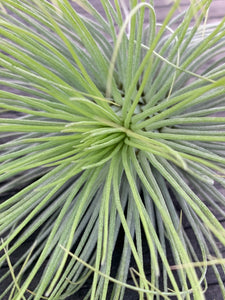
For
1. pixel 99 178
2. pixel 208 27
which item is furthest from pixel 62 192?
pixel 208 27

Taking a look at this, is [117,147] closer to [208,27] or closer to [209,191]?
[209,191]

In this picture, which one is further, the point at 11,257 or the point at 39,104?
the point at 11,257

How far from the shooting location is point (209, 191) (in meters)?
0.49

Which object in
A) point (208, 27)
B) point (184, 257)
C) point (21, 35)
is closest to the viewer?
point (184, 257)

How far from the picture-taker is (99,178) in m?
0.46

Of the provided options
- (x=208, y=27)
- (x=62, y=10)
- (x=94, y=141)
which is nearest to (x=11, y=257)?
(x=94, y=141)

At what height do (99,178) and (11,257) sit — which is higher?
(99,178)

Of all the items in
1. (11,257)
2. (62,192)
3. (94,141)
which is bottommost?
(11,257)

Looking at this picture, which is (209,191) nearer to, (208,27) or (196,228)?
(196,228)

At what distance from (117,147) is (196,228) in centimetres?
16

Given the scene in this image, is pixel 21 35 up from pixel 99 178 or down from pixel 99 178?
up

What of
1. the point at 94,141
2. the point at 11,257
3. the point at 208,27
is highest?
the point at 208,27

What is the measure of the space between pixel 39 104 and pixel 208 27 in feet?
1.06

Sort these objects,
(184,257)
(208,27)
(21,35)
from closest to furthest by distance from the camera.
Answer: (184,257) → (21,35) → (208,27)
